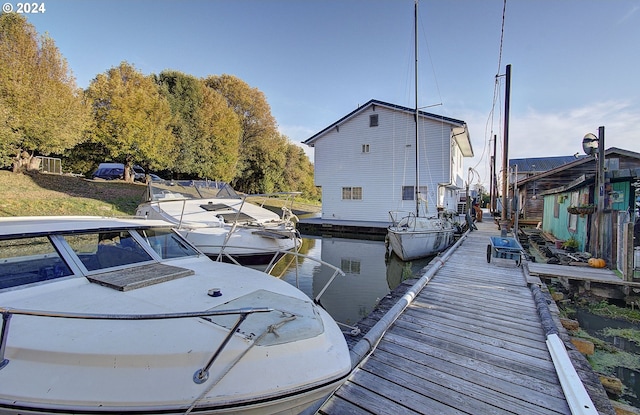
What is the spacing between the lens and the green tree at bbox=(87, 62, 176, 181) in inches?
681

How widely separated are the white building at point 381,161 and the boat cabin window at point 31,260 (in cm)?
1595

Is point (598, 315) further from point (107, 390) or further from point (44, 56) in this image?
point (44, 56)

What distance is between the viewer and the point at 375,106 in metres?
17.7

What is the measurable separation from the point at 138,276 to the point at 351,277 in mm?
6291

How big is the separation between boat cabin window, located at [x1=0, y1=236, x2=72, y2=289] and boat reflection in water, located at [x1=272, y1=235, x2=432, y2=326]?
2776 mm

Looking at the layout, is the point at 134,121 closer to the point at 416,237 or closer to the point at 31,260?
the point at 416,237

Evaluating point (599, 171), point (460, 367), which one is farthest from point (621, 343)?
point (599, 171)

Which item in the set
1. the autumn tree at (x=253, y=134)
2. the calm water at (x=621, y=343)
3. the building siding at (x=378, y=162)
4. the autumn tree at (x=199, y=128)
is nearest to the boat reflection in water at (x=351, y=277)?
the calm water at (x=621, y=343)

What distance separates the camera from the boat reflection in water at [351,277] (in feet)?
19.6

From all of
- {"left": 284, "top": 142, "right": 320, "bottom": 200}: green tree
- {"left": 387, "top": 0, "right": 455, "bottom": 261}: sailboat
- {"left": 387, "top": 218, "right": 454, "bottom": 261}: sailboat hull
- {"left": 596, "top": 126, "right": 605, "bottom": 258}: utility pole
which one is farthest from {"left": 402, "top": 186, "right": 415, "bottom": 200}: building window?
{"left": 284, "top": 142, "right": 320, "bottom": 200}: green tree

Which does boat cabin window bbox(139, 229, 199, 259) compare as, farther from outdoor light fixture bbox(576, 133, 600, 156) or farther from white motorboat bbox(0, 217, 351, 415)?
outdoor light fixture bbox(576, 133, 600, 156)

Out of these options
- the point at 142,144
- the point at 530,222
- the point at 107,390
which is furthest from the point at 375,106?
the point at 107,390

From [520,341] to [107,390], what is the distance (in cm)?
366

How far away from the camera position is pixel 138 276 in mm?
2490
